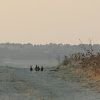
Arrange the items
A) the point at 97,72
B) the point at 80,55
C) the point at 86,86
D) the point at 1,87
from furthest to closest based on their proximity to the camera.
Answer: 1. the point at 80,55
2. the point at 97,72
3. the point at 86,86
4. the point at 1,87

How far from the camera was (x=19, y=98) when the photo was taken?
37.1 ft

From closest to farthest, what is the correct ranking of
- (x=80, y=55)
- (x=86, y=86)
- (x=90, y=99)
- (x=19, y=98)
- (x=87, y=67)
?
(x=19, y=98) < (x=90, y=99) < (x=86, y=86) < (x=87, y=67) < (x=80, y=55)

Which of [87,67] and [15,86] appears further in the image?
[87,67]

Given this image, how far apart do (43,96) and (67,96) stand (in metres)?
1.15

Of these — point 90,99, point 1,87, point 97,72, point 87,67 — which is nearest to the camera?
point 90,99

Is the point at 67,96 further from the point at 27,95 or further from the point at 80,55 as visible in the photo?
the point at 80,55

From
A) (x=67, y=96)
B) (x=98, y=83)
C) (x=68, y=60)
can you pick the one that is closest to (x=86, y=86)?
(x=98, y=83)

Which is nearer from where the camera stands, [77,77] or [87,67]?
[77,77]

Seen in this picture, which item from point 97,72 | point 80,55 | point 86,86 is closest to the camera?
point 86,86

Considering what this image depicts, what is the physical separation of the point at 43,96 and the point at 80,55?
1702 centimetres

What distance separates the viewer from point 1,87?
553 inches

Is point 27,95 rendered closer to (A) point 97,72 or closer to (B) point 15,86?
(B) point 15,86

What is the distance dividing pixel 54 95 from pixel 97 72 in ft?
25.2

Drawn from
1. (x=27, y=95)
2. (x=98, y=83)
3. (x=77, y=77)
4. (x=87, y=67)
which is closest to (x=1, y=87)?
(x=27, y=95)
